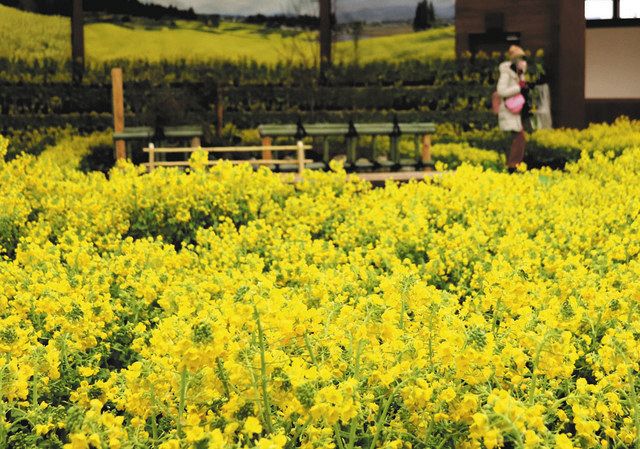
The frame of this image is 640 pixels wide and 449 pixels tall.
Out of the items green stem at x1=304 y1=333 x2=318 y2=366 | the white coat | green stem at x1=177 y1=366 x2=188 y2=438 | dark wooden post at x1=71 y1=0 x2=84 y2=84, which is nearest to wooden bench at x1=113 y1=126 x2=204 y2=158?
the white coat

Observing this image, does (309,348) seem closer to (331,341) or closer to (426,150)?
(331,341)

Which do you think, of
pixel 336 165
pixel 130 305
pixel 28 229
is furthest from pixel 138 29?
pixel 130 305

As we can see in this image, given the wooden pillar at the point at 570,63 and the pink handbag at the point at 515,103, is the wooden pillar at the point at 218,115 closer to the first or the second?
the pink handbag at the point at 515,103

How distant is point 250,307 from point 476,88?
48.6 feet

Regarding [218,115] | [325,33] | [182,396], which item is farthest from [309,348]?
[325,33]

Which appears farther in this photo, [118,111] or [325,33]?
[325,33]

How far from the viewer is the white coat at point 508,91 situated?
12.3m

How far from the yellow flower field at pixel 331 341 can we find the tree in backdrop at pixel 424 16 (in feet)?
40.7

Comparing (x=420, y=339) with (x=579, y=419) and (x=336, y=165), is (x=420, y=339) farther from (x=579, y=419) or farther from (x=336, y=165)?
(x=336, y=165)

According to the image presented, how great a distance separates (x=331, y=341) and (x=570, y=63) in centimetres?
1540

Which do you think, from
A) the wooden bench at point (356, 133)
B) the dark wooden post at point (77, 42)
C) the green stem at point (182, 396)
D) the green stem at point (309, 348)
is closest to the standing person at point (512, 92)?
the wooden bench at point (356, 133)

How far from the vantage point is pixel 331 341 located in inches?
123

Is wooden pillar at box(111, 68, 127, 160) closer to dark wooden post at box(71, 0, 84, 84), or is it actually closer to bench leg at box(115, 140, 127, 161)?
bench leg at box(115, 140, 127, 161)

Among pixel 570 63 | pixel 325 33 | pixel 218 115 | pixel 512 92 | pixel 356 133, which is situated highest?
pixel 325 33
